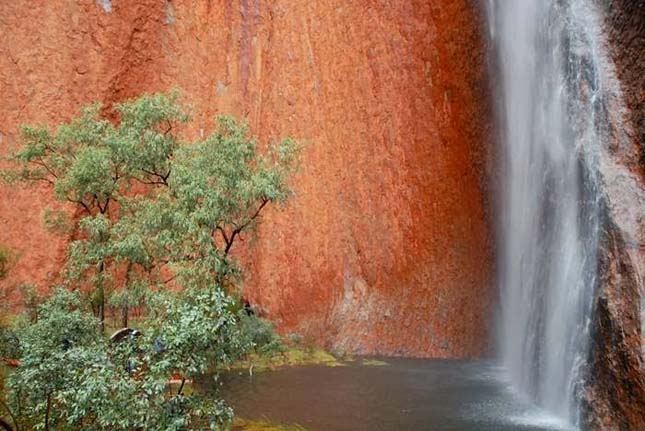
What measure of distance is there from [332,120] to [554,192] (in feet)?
43.4

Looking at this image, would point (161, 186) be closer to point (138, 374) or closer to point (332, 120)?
point (138, 374)

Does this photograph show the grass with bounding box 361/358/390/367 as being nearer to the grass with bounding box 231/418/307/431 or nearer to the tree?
the tree

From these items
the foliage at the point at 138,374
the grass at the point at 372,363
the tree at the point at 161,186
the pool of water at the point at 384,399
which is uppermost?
the tree at the point at 161,186

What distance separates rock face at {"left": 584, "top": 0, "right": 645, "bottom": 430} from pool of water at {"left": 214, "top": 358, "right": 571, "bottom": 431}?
50.5 inches

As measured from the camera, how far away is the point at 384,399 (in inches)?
512

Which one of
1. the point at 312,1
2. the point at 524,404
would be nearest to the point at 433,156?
the point at 312,1

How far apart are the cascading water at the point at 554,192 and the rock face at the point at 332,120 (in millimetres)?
3837

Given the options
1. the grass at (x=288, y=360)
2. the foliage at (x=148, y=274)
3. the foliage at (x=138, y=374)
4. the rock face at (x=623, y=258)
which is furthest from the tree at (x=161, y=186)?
the rock face at (x=623, y=258)

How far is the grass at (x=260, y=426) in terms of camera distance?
9898 mm

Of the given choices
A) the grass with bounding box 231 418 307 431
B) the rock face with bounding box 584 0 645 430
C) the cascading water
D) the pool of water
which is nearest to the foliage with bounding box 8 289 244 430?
the grass with bounding box 231 418 307 431

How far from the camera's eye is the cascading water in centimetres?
1162

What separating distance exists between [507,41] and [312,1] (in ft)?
29.6

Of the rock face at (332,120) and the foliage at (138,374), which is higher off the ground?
the rock face at (332,120)

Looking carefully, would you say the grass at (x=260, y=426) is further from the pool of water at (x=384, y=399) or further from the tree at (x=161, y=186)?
the tree at (x=161, y=186)
